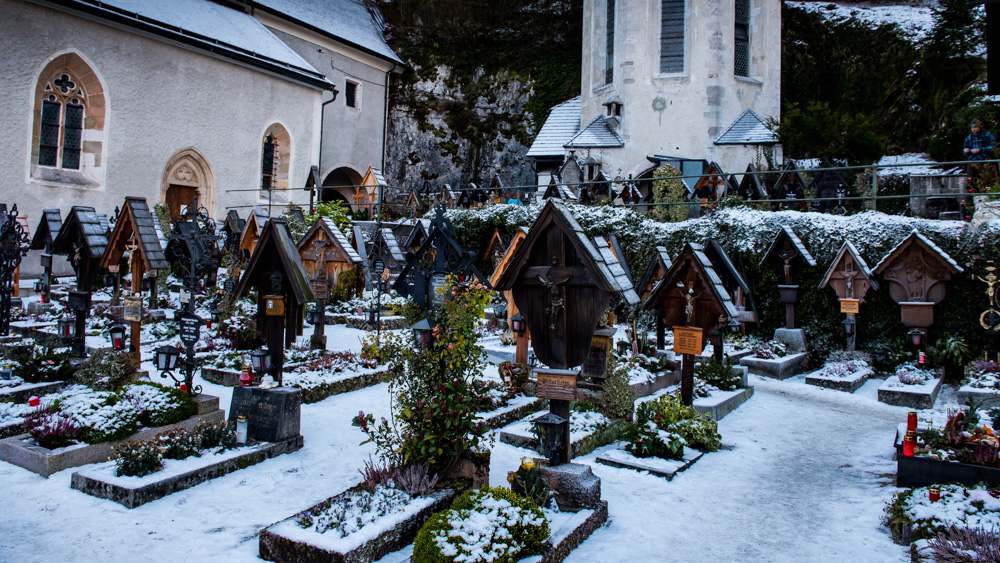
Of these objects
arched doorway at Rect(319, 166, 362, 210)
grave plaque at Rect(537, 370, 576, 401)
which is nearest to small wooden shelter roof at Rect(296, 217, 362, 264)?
grave plaque at Rect(537, 370, 576, 401)

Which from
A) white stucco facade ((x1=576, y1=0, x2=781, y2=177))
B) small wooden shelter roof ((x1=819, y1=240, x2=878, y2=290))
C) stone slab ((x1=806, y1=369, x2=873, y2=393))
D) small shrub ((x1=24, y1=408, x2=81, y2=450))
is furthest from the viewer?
white stucco facade ((x1=576, y1=0, x2=781, y2=177))

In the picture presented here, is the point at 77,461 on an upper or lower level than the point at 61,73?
lower

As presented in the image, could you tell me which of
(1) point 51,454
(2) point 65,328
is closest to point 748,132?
(2) point 65,328

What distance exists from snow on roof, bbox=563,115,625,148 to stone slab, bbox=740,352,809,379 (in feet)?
38.0

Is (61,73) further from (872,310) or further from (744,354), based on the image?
(872,310)

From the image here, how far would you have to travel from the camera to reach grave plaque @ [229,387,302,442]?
228 inches

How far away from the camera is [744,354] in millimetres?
11234

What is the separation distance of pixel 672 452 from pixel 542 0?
26.5m

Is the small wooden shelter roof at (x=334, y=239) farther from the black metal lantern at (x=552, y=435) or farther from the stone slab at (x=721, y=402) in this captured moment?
the black metal lantern at (x=552, y=435)

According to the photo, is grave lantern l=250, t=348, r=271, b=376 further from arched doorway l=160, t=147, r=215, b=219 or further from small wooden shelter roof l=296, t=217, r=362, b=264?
arched doorway l=160, t=147, r=215, b=219

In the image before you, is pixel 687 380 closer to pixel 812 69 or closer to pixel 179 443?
pixel 179 443

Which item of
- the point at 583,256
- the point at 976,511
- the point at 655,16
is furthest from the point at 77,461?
the point at 655,16

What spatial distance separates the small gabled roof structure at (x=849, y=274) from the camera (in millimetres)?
10766

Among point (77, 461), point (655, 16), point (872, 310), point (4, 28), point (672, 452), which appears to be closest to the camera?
point (77, 461)
